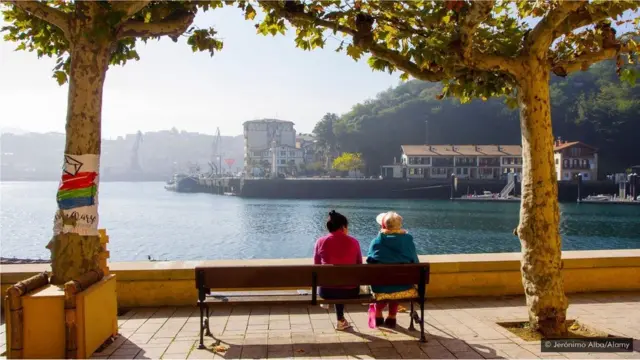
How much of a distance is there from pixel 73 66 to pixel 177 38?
1.35m

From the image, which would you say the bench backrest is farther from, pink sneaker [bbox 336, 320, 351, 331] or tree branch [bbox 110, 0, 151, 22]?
tree branch [bbox 110, 0, 151, 22]

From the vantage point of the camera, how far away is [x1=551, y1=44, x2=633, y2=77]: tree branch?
5664mm

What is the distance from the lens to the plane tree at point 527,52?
5230mm

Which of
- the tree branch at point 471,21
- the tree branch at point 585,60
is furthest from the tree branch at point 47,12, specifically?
the tree branch at point 585,60

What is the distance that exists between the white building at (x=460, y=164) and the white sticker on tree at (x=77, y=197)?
96.4 meters

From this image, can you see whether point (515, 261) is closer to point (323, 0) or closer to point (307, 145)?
point (323, 0)

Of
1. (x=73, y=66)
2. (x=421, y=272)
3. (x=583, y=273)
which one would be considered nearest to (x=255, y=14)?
(x=73, y=66)

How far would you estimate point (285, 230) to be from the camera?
160 ft

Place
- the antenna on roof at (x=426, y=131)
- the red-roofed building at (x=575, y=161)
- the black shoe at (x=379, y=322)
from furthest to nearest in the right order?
the antenna on roof at (x=426, y=131) < the red-roofed building at (x=575, y=161) < the black shoe at (x=379, y=322)

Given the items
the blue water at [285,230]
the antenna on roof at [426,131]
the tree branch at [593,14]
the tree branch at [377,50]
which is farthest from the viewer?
the antenna on roof at [426,131]

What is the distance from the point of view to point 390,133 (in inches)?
4966

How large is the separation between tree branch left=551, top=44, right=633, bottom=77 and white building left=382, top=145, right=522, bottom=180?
9489cm

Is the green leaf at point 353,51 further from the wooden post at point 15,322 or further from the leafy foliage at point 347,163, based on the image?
the leafy foliage at point 347,163

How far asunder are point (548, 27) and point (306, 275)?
328 cm
